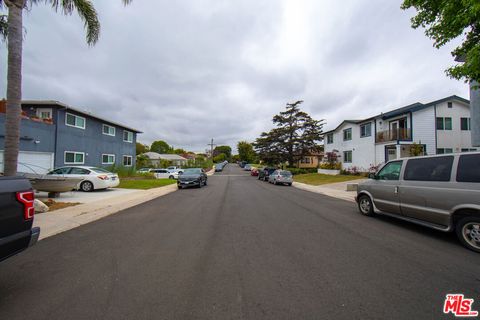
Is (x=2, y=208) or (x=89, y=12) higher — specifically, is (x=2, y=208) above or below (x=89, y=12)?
below

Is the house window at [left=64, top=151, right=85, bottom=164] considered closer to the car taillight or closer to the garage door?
the garage door

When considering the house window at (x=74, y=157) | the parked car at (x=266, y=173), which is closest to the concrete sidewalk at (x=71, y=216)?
the house window at (x=74, y=157)

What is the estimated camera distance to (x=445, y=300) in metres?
2.69

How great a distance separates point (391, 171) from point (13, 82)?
1188 cm

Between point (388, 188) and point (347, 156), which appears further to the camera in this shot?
point (347, 156)

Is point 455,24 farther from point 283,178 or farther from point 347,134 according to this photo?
point 347,134

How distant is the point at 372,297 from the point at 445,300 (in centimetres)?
89

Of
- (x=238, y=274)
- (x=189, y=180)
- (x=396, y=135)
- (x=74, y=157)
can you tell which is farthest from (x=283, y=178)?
(x=74, y=157)

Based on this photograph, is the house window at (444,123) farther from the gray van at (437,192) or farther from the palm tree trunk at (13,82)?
the palm tree trunk at (13,82)

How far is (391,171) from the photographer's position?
21.1ft

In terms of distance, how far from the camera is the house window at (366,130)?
25153 mm

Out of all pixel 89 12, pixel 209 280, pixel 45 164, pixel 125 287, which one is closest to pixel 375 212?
pixel 209 280

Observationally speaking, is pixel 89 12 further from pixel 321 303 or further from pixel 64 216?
pixel 321 303

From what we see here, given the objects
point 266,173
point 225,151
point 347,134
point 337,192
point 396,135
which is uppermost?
point 225,151
